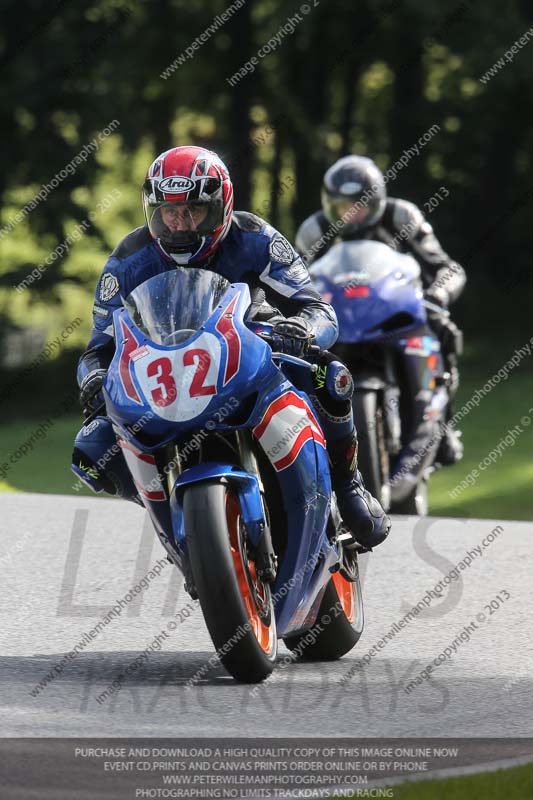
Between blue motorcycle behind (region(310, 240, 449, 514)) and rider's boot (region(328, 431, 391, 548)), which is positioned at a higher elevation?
rider's boot (region(328, 431, 391, 548))

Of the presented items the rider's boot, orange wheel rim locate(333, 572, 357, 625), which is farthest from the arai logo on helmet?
orange wheel rim locate(333, 572, 357, 625)

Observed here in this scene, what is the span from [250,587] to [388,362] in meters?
4.86

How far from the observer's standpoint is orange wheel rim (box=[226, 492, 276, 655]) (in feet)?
17.5

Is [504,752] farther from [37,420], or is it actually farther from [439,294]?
[37,420]

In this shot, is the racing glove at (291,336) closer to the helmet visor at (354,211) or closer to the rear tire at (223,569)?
the rear tire at (223,569)

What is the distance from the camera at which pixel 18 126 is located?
21.5 meters

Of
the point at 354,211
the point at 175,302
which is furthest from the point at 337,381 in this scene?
the point at 354,211

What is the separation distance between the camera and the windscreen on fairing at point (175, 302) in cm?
555

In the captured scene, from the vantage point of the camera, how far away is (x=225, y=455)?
221 inches

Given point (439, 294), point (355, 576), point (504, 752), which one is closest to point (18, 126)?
point (439, 294)

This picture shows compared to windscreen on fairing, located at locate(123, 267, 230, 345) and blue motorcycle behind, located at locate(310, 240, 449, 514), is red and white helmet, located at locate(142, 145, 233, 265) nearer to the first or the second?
windscreen on fairing, located at locate(123, 267, 230, 345)

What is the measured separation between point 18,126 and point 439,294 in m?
12.0

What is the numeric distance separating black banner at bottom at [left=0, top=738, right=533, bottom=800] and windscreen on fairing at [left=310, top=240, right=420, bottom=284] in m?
5.22

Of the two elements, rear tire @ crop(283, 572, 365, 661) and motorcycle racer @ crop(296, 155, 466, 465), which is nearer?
rear tire @ crop(283, 572, 365, 661)
